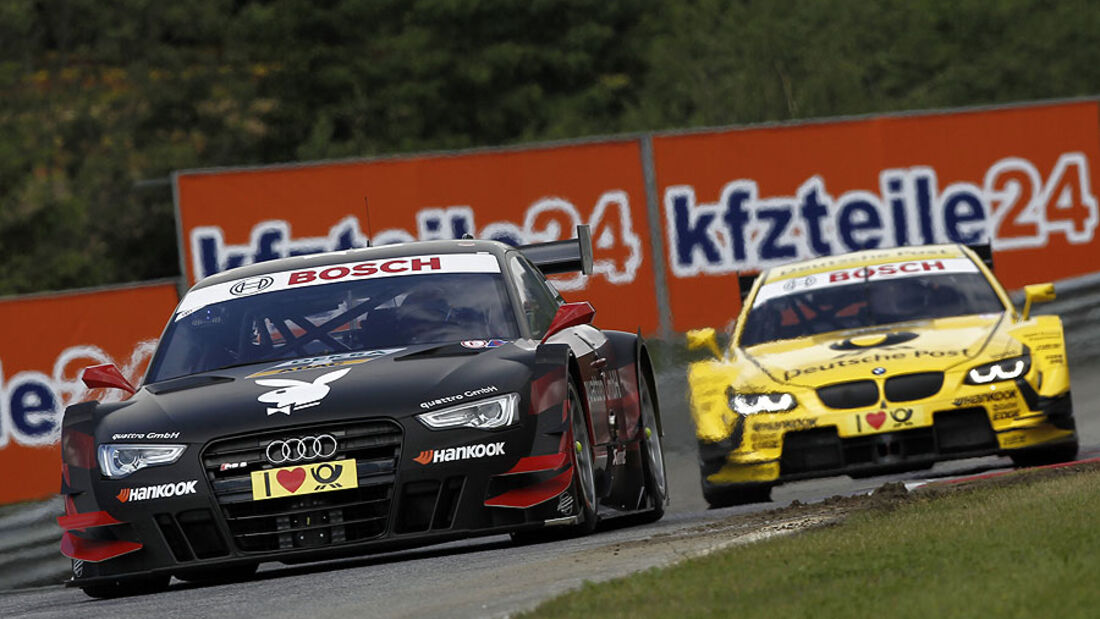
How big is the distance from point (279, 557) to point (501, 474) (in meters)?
0.95

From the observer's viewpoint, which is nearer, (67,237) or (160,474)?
(160,474)

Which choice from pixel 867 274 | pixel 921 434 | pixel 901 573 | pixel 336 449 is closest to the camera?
pixel 901 573

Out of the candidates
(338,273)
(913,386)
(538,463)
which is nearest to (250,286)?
(338,273)

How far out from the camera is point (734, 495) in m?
13.9

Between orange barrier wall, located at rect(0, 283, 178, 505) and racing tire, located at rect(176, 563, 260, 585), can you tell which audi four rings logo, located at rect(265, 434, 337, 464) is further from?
orange barrier wall, located at rect(0, 283, 178, 505)

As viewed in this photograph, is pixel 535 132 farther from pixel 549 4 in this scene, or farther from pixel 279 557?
pixel 279 557

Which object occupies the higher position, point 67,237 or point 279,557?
point 279,557

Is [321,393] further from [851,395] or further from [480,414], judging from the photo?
[851,395]

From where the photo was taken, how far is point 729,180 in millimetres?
19312

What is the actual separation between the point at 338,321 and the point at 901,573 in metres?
3.98

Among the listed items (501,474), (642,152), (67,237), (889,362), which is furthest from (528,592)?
(67,237)

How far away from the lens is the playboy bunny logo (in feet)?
31.3

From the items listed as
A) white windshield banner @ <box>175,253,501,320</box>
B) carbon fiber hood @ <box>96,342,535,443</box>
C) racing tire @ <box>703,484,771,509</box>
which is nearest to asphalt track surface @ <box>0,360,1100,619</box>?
carbon fiber hood @ <box>96,342,535,443</box>

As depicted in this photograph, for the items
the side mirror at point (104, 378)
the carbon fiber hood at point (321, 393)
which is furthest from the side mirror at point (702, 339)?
the side mirror at point (104, 378)
